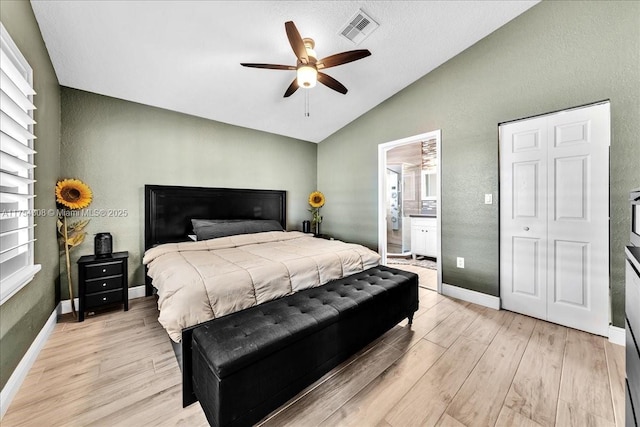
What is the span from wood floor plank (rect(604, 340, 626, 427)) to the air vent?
3.28 m

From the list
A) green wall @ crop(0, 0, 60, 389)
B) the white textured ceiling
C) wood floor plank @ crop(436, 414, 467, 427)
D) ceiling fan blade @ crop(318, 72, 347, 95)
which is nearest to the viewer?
wood floor plank @ crop(436, 414, 467, 427)

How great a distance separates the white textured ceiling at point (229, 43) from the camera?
6.61 feet

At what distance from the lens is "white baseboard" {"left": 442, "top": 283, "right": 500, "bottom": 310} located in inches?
108

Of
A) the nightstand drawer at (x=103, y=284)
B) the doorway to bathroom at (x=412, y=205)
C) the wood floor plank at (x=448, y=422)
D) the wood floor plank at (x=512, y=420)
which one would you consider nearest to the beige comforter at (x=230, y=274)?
the nightstand drawer at (x=103, y=284)

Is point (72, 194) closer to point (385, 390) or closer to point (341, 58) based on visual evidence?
point (341, 58)

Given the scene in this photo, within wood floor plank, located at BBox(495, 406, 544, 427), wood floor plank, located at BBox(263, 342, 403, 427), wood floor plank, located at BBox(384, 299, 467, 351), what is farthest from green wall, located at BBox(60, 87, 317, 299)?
wood floor plank, located at BBox(495, 406, 544, 427)

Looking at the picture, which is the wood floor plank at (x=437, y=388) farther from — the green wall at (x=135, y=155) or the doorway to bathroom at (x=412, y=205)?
the green wall at (x=135, y=155)

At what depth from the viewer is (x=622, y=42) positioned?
204 centimetres

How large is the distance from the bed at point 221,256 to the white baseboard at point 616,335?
2000mm

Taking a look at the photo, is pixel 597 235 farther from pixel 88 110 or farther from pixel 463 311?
pixel 88 110

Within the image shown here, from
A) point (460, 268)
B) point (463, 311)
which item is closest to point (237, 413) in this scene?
point (463, 311)

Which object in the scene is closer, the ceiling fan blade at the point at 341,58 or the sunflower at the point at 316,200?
the ceiling fan blade at the point at 341,58

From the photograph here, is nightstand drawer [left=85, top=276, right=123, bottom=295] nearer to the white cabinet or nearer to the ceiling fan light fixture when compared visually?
the ceiling fan light fixture

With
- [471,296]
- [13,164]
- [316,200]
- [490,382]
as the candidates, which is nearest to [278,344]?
[490,382]
